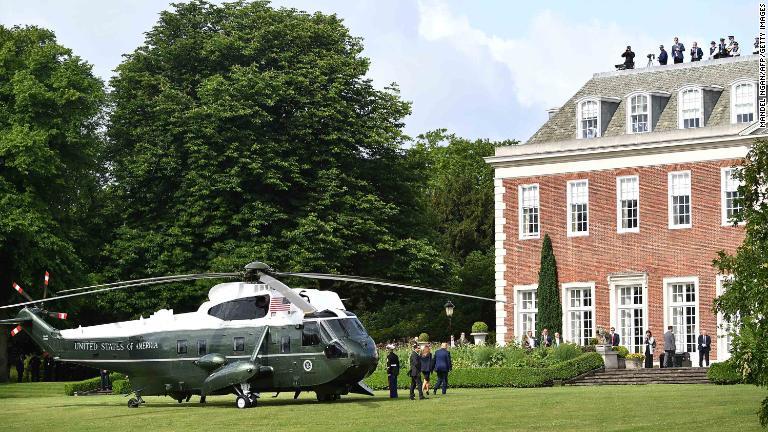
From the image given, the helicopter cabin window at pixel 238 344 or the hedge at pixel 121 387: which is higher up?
the helicopter cabin window at pixel 238 344

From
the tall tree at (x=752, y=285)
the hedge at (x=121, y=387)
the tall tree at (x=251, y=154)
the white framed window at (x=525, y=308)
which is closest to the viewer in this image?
the tall tree at (x=752, y=285)

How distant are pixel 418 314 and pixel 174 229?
42.3 ft

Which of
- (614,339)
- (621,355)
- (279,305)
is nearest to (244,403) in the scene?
(279,305)

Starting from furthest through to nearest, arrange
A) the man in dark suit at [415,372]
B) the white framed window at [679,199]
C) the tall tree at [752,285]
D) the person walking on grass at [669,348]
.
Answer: the white framed window at [679,199] → the person walking on grass at [669,348] → the man in dark suit at [415,372] → the tall tree at [752,285]

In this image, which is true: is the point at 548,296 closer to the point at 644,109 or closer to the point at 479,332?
the point at 479,332

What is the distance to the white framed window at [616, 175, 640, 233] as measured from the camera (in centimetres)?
5428

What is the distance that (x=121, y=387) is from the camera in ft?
161

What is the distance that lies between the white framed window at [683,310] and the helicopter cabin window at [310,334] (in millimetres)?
19788

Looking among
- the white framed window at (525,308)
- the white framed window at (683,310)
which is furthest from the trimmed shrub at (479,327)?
the white framed window at (683,310)

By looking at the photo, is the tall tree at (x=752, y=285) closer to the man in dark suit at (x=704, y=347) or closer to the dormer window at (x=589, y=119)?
the man in dark suit at (x=704, y=347)

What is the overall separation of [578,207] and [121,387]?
1751cm

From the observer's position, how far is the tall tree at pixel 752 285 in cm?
2542

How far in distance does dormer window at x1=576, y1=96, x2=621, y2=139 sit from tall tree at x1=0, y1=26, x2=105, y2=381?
1762 centimetres

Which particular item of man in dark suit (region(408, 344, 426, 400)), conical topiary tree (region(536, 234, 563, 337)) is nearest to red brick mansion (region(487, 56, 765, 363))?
conical topiary tree (region(536, 234, 563, 337))
